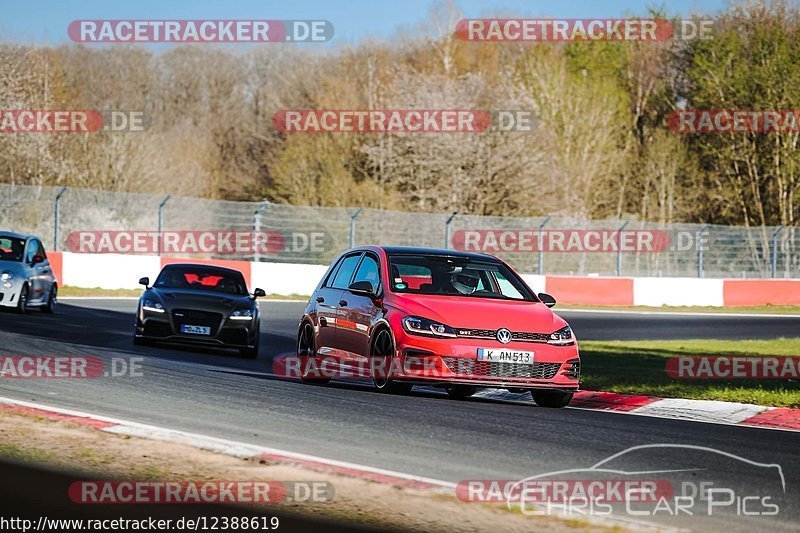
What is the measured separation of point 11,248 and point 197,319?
249 inches

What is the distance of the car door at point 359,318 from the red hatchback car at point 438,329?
12 mm

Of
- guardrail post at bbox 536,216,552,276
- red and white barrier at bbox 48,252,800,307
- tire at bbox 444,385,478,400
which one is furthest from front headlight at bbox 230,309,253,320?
guardrail post at bbox 536,216,552,276

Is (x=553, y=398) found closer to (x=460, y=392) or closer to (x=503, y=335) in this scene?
(x=503, y=335)

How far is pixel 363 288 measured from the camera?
39.8ft

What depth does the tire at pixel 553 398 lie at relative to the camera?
37.8ft

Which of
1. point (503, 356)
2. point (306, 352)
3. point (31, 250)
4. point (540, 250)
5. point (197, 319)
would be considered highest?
point (540, 250)

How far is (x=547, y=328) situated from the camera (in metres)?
11.3

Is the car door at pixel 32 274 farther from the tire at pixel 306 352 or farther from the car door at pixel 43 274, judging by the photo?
the tire at pixel 306 352

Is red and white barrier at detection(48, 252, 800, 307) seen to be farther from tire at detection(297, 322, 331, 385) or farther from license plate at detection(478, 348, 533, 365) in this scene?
license plate at detection(478, 348, 533, 365)

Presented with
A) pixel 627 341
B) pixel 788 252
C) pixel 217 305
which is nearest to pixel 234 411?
pixel 217 305

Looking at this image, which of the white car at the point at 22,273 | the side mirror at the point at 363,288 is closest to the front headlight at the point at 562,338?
the side mirror at the point at 363,288

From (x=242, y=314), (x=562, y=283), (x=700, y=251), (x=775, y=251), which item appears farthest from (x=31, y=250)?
(x=775, y=251)

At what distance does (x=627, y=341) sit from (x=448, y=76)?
1401 inches

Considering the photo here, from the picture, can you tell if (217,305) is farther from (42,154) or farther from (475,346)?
(42,154)
